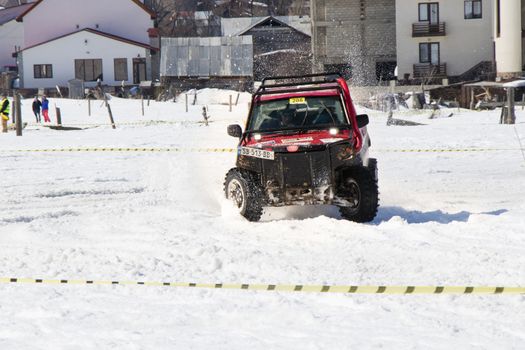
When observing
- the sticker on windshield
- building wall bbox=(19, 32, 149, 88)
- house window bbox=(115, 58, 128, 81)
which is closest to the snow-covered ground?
the sticker on windshield

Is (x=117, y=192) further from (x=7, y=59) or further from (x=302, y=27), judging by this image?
(x=7, y=59)

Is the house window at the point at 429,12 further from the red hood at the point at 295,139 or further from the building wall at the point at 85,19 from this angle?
the red hood at the point at 295,139

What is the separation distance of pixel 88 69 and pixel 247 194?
6473 cm

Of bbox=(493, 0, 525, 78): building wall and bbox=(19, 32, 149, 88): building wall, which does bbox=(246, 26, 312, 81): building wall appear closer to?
bbox=(19, 32, 149, 88): building wall

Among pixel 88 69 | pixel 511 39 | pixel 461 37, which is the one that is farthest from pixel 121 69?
pixel 511 39

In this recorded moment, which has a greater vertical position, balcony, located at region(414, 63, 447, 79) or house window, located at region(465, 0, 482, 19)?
house window, located at region(465, 0, 482, 19)

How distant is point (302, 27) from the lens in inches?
3275

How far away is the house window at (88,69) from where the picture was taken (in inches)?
2938

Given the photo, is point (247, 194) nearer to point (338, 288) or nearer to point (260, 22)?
point (338, 288)

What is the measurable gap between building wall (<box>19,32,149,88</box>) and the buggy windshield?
2486 inches

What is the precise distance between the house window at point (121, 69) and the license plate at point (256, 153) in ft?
211

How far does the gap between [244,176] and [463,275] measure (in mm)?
4007

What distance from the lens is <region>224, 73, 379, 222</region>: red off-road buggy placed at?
1179cm

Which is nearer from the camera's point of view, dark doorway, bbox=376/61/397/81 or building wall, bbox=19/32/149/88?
dark doorway, bbox=376/61/397/81
